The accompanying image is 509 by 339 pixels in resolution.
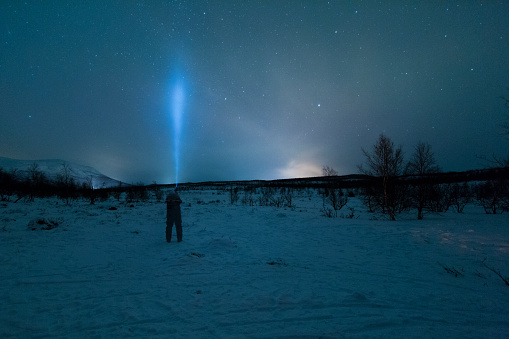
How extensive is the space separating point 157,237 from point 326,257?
7165 millimetres

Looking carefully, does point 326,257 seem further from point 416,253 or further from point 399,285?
point 416,253

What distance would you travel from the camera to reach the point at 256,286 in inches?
179

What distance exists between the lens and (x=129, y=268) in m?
5.76

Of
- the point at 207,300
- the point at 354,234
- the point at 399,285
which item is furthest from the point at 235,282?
the point at 354,234

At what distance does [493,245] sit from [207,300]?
953 centimetres

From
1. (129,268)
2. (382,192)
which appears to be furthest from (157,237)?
(382,192)

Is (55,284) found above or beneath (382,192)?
beneath

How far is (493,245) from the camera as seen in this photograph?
7.10 meters

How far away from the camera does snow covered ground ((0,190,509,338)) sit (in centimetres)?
316

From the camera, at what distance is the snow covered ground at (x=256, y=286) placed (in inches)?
124

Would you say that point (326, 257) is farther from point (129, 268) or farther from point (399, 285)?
point (129, 268)

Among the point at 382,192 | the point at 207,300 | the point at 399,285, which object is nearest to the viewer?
the point at 207,300

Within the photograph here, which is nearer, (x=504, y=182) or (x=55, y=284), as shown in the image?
(x=55, y=284)

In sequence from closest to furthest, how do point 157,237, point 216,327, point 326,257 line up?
point 216,327 → point 326,257 → point 157,237
